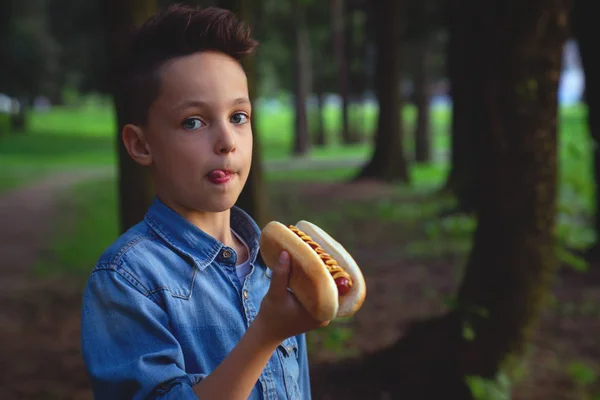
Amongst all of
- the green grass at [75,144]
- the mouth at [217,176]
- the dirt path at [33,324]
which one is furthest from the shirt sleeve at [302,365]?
the green grass at [75,144]

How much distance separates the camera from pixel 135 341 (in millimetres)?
1581

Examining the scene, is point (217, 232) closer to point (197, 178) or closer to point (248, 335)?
point (197, 178)

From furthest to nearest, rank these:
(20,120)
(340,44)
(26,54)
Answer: (20,120), (26,54), (340,44)

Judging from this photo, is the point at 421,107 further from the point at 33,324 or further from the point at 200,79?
the point at 200,79

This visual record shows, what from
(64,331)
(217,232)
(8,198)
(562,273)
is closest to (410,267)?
(562,273)

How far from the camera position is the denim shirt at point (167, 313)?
1578 millimetres

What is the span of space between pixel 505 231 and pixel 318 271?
9.93ft

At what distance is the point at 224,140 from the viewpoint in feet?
5.33

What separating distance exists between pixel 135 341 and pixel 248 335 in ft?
0.84

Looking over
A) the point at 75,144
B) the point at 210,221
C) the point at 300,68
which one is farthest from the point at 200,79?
the point at 75,144

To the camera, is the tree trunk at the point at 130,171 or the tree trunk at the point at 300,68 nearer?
the tree trunk at the point at 130,171

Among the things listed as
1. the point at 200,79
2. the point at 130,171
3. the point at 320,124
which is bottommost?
the point at 320,124

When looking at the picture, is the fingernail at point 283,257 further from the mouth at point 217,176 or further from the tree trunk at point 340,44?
the tree trunk at point 340,44

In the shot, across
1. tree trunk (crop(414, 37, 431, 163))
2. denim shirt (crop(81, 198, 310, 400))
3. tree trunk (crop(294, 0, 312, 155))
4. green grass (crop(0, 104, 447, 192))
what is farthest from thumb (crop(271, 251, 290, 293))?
tree trunk (crop(294, 0, 312, 155))
